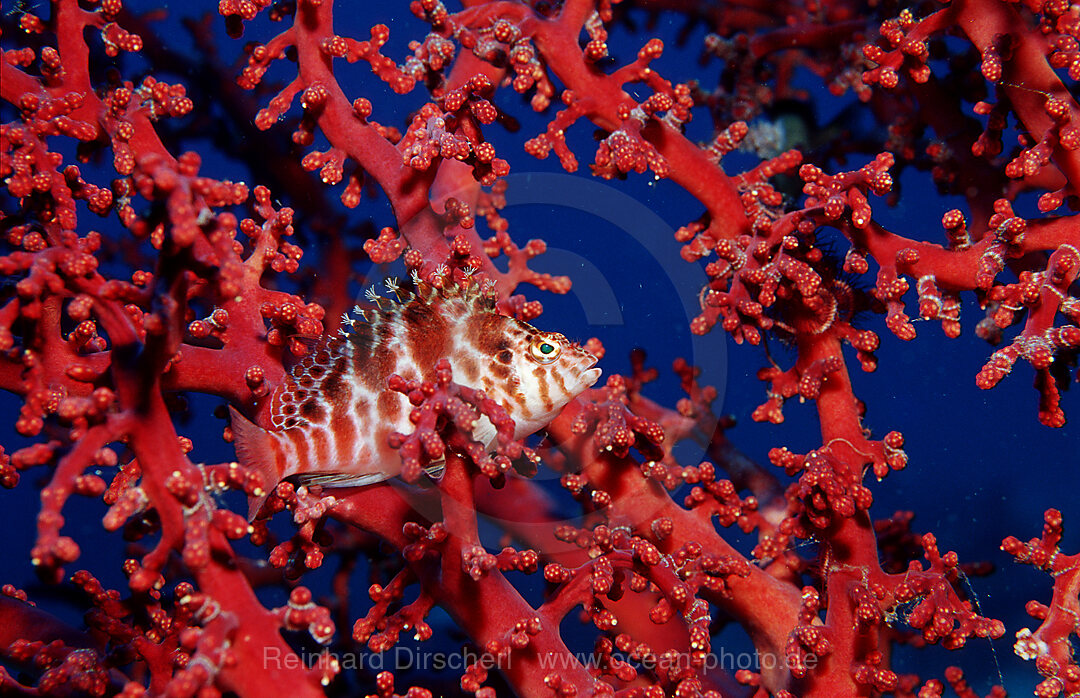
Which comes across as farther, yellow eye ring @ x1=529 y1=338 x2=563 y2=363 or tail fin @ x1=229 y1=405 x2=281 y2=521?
yellow eye ring @ x1=529 y1=338 x2=563 y2=363

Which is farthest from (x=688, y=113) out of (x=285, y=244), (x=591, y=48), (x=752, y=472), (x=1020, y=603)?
(x=1020, y=603)

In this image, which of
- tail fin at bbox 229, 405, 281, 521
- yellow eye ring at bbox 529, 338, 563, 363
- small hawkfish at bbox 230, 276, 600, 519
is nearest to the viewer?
tail fin at bbox 229, 405, 281, 521

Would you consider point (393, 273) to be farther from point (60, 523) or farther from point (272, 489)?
point (60, 523)

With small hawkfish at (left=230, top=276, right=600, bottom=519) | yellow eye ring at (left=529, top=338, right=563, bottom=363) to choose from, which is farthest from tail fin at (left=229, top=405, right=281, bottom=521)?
yellow eye ring at (left=529, top=338, right=563, bottom=363)

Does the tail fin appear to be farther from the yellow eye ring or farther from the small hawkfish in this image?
the yellow eye ring

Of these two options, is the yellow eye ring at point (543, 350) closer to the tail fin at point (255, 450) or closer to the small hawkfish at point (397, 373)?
the small hawkfish at point (397, 373)

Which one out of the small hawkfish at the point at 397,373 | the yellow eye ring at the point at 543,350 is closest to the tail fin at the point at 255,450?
the small hawkfish at the point at 397,373

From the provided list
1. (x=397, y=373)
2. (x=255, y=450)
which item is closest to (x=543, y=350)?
(x=397, y=373)
